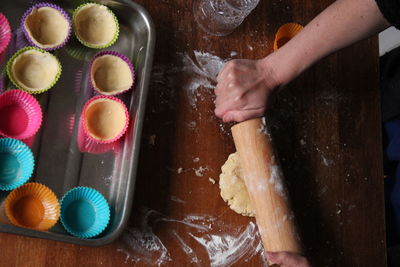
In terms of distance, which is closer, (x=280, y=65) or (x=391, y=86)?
(x=280, y=65)

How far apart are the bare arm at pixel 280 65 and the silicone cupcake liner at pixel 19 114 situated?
0.43 meters

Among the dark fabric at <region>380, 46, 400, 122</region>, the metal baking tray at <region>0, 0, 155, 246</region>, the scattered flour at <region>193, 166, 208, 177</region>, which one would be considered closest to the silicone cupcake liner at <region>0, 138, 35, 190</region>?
the metal baking tray at <region>0, 0, 155, 246</region>

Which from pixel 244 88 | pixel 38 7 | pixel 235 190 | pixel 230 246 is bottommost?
pixel 230 246

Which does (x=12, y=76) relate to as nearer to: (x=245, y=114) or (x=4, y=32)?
(x=4, y=32)

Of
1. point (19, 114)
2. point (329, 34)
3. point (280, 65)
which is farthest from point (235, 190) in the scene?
point (19, 114)

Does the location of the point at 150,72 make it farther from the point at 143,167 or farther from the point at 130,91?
the point at 143,167

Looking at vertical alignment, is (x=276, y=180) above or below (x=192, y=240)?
above

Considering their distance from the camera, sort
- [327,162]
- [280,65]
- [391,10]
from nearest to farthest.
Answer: [391,10] < [280,65] < [327,162]

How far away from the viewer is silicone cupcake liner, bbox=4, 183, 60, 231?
909 millimetres

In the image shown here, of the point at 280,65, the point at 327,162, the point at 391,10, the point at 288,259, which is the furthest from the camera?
the point at 327,162

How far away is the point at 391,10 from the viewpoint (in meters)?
0.83

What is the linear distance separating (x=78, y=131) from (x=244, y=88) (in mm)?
413

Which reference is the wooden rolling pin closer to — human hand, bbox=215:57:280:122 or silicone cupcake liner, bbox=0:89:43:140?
human hand, bbox=215:57:280:122

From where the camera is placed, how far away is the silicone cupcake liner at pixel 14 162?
0.93 metres
